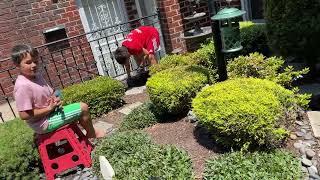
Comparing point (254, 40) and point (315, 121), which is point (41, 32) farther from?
point (315, 121)

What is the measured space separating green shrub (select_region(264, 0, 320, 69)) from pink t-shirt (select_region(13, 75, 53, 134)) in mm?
2978

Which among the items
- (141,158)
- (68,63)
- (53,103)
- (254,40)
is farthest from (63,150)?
(68,63)

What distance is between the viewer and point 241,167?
316cm

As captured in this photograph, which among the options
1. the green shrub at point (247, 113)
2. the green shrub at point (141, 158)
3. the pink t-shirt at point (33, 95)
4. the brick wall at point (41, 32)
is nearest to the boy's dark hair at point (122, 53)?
the brick wall at point (41, 32)

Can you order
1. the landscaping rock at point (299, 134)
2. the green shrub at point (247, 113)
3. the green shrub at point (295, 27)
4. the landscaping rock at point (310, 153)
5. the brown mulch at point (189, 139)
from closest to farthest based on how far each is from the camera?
the green shrub at point (247, 113), the landscaping rock at point (310, 153), the brown mulch at point (189, 139), the landscaping rock at point (299, 134), the green shrub at point (295, 27)

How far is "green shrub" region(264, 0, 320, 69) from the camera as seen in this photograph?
4320 millimetres

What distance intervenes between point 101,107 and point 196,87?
2.02 m

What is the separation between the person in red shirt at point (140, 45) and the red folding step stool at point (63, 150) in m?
2.88

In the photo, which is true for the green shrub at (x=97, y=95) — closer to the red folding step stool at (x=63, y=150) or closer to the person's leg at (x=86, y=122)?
the person's leg at (x=86, y=122)

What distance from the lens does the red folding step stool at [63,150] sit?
4.06 m

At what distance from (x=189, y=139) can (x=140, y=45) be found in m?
3.34

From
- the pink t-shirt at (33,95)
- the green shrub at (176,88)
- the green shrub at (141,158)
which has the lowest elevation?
the green shrub at (141,158)

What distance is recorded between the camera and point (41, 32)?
7.25 meters

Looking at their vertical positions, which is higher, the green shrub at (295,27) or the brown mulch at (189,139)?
the green shrub at (295,27)
